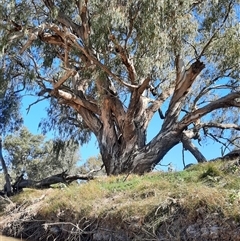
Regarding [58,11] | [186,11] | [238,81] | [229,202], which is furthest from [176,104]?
[229,202]

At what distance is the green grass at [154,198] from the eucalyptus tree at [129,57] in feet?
10.6

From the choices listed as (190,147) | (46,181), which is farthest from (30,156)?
(190,147)

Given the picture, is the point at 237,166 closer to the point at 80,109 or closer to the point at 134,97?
the point at 134,97

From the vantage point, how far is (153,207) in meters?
5.25

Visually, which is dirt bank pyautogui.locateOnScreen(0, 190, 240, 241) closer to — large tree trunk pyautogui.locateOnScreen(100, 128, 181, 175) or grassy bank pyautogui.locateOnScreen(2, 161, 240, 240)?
grassy bank pyautogui.locateOnScreen(2, 161, 240, 240)

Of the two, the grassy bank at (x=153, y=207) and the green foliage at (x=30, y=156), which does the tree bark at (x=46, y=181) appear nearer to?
the grassy bank at (x=153, y=207)

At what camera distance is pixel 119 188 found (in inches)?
275

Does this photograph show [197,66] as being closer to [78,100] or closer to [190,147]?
[190,147]

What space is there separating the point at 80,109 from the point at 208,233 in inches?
300

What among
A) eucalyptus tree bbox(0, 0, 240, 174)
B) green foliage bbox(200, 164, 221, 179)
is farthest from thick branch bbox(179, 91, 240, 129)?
green foliage bbox(200, 164, 221, 179)

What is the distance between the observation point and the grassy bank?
15.4 feet

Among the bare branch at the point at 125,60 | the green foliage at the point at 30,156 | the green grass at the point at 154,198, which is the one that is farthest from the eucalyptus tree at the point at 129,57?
the green foliage at the point at 30,156

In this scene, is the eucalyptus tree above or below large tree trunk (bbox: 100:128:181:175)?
above

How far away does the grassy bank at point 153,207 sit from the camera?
15.4 ft
